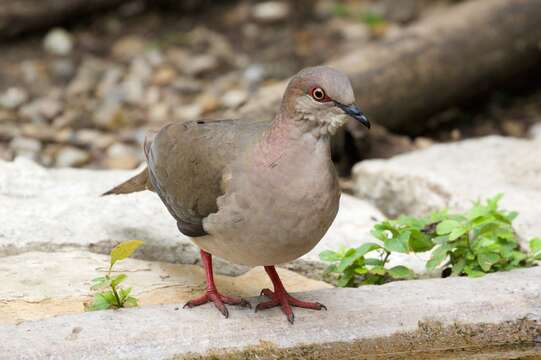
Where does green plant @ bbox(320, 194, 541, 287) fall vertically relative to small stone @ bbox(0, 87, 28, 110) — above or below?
above

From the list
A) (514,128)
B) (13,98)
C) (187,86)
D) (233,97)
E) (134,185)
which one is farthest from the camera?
(187,86)

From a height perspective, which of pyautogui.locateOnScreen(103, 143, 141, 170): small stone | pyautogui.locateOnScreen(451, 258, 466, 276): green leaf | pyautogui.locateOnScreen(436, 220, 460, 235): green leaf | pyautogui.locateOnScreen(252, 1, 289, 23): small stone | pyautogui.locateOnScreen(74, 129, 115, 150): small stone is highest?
pyautogui.locateOnScreen(436, 220, 460, 235): green leaf

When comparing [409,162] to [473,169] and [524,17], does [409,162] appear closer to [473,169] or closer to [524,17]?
[473,169]

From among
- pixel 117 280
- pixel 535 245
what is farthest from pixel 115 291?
pixel 535 245

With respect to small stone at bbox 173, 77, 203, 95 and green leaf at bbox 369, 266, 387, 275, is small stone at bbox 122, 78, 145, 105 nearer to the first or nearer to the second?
small stone at bbox 173, 77, 203, 95

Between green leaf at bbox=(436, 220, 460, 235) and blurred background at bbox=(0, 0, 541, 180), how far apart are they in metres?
2.12

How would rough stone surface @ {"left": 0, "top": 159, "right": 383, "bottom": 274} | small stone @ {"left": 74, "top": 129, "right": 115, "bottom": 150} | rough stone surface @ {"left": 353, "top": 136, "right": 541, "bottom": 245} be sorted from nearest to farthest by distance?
rough stone surface @ {"left": 0, "top": 159, "right": 383, "bottom": 274}
rough stone surface @ {"left": 353, "top": 136, "right": 541, "bottom": 245}
small stone @ {"left": 74, "top": 129, "right": 115, "bottom": 150}

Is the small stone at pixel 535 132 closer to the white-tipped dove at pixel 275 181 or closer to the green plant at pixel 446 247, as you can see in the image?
the green plant at pixel 446 247

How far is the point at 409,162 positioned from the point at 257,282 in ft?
4.98

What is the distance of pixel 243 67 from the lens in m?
8.02

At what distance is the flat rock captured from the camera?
3562mm

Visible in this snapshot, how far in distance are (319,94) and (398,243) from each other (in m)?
0.94

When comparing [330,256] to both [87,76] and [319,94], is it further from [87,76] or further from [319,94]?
[87,76]

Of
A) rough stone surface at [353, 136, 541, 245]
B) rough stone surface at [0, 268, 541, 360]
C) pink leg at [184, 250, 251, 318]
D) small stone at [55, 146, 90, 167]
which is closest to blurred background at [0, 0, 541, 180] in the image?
small stone at [55, 146, 90, 167]
